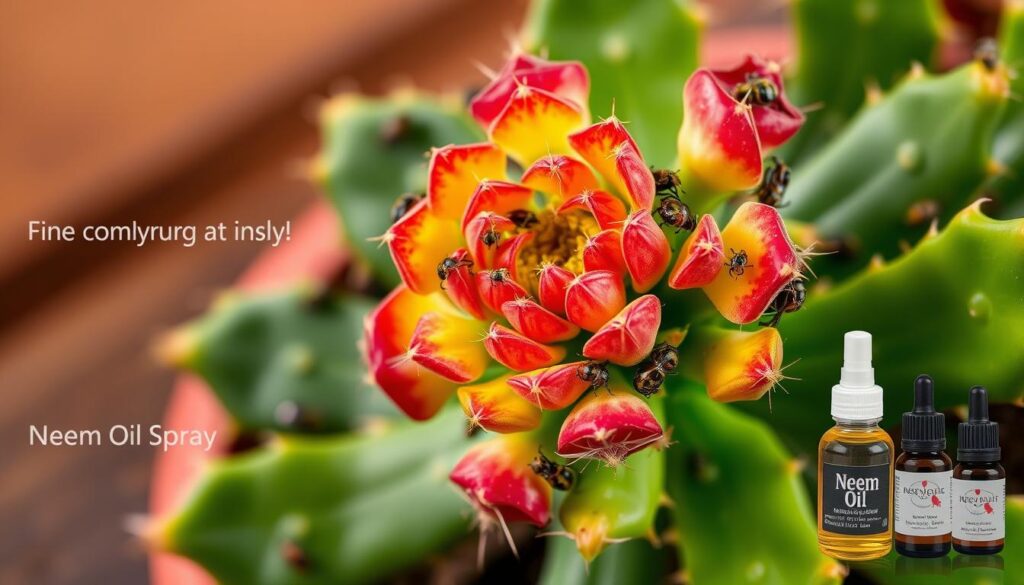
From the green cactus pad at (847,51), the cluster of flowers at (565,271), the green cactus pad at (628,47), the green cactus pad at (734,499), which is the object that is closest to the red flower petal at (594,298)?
the cluster of flowers at (565,271)

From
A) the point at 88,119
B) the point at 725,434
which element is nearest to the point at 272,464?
the point at 725,434

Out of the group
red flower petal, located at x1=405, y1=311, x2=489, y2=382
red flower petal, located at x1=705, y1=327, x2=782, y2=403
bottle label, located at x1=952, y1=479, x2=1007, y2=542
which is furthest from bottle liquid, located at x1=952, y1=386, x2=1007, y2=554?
red flower petal, located at x1=405, y1=311, x2=489, y2=382

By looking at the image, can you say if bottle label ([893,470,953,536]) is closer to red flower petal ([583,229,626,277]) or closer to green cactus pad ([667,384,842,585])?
green cactus pad ([667,384,842,585])

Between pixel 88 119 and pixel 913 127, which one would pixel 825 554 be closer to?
pixel 913 127

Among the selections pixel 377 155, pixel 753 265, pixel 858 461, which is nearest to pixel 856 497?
pixel 858 461

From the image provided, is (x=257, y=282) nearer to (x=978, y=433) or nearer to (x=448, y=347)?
(x=448, y=347)
